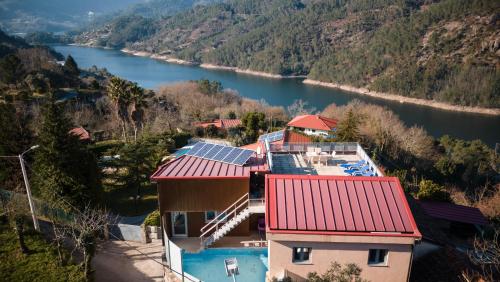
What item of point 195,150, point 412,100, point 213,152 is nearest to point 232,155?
point 213,152

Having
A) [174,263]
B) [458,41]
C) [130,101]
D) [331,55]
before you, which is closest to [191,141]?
[130,101]

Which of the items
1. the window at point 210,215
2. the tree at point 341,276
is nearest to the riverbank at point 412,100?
the window at point 210,215

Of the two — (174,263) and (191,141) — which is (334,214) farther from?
(191,141)

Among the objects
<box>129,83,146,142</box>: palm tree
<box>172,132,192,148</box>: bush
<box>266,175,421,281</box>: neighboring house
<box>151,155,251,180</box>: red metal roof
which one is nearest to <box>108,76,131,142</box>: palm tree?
<box>129,83,146,142</box>: palm tree

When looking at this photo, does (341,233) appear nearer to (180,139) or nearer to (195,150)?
(195,150)

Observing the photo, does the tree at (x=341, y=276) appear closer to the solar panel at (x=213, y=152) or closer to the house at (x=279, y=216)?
the house at (x=279, y=216)

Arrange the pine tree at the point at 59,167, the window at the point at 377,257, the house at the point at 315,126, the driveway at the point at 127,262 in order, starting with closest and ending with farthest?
the window at the point at 377,257
the driveway at the point at 127,262
the pine tree at the point at 59,167
the house at the point at 315,126

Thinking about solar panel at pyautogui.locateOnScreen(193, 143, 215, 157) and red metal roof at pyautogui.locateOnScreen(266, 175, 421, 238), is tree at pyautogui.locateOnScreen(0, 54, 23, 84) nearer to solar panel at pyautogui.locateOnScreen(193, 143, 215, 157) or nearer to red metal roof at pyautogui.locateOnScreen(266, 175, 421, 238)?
solar panel at pyautogui.locateOnScreen(193, 143, 215, 157)
